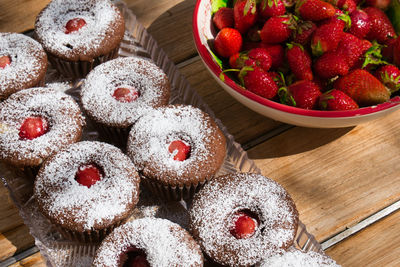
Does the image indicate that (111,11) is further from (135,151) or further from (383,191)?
(383,191)

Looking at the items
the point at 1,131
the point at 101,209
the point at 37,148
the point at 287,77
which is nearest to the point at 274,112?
the point at 287,77

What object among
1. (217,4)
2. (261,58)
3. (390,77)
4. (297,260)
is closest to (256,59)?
(261,58)

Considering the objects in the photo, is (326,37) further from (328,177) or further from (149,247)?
(149,247)

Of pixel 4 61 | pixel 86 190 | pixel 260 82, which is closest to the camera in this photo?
pixel 86 190

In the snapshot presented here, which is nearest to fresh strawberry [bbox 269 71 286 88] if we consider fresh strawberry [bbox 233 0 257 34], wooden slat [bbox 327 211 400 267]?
fresh strawberry [bbox 233 0 257 34]

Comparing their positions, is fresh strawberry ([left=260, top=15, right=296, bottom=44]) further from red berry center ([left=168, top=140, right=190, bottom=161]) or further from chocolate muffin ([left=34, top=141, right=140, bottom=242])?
chocolate muffin ([left=34, top=141, right=140, bottom=242])

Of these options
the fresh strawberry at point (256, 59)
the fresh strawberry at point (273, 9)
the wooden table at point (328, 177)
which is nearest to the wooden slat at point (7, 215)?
the wooden table at point (328, 177)
